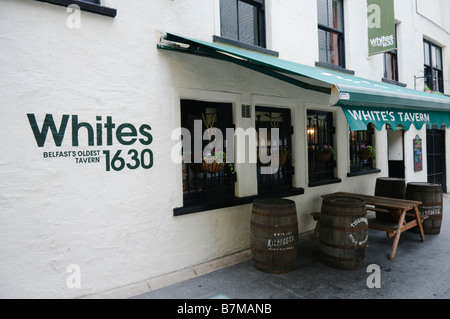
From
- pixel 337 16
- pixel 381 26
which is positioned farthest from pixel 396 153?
pixel 337 16

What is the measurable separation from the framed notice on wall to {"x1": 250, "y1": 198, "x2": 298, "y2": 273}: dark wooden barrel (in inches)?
275

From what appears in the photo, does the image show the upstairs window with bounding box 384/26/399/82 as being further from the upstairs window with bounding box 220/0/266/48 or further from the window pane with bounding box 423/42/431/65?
the upstairs window with bounding box 220/0/266/48

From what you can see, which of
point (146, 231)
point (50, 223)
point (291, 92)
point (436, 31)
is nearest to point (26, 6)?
point (50, 223)

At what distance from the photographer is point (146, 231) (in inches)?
148

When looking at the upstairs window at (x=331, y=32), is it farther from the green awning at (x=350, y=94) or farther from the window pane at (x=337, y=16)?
the green awning at (x=350, y=94)

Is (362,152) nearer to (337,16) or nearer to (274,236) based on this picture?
(337,16)

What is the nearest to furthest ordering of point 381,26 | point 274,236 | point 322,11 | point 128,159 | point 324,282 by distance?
point 128,159
point 324,282
point 274,236
point 322,11
point 381,26

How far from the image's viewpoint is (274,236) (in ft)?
12.8

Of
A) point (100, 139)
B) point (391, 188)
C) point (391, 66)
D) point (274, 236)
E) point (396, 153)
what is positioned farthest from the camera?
point (396, 153)

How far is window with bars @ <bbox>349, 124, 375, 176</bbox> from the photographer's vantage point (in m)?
6.97

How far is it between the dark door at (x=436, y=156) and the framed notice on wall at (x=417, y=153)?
1.18 metres

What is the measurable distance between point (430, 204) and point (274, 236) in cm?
373

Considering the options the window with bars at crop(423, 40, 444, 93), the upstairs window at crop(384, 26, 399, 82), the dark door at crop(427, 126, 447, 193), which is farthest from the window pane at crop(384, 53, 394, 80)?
the dark door at crop(427, 126, 447, 193)

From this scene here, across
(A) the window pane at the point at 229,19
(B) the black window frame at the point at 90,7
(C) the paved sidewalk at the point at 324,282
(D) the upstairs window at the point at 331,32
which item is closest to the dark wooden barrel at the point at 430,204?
(C) the paved sidewalk at the point at 324,282
